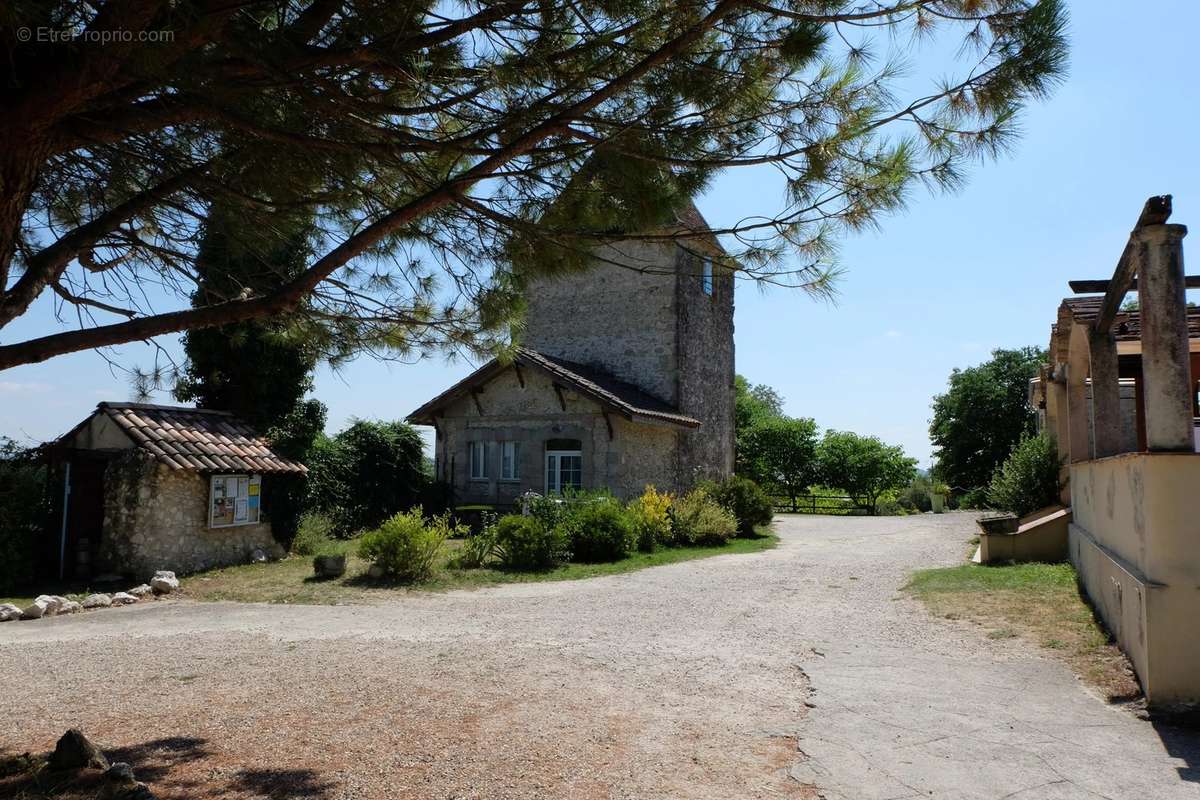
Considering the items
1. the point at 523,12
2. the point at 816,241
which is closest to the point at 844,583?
the point at 816,241

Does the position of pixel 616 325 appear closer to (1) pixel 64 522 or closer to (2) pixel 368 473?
(2) pixel 368 473

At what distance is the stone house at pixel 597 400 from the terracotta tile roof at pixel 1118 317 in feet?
30.6

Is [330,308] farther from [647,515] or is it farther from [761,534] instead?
[761,534]

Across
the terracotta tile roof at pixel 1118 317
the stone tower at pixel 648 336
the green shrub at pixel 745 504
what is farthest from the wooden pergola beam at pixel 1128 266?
the stone tower at pixel 648 336

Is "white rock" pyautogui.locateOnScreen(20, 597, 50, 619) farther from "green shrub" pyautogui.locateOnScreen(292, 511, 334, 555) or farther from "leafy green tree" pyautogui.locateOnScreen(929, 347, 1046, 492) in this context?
"leafy green tree" pyautogui.locateOnScreen(929, 347, 1046, 492)

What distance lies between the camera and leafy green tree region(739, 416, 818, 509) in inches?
1299

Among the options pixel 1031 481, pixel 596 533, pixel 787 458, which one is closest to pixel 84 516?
pixel 596 533

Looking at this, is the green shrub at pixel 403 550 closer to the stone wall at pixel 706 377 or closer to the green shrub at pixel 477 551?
the green shrub at pixel 477 551

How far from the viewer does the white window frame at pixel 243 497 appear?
46.4 feet

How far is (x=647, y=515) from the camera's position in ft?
54.8

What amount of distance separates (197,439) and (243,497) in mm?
1351

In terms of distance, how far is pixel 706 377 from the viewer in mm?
24344

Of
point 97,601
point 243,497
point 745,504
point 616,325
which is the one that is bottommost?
point 97,601

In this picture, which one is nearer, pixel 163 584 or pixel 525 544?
pixel 163 584
